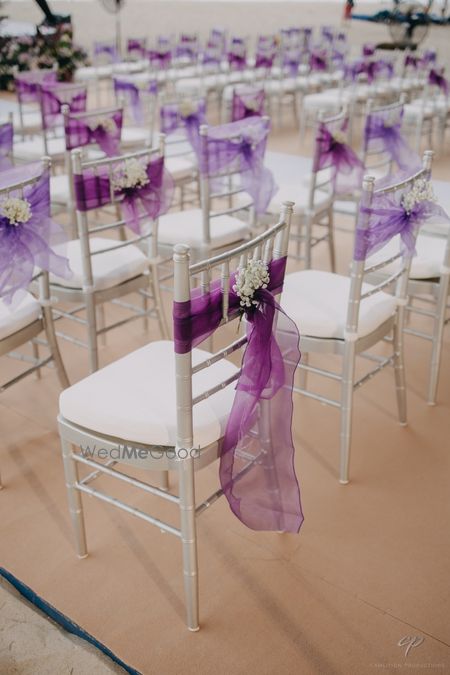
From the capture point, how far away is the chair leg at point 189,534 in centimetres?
161

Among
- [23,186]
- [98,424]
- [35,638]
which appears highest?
[23,186]

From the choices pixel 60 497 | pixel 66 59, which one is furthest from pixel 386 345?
pixel 66 59

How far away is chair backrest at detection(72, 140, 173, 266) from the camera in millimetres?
2334

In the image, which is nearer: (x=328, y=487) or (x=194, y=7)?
(x=328, y=487)

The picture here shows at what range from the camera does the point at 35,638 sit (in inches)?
67.4

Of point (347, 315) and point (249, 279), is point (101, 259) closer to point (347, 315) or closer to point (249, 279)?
point (347, 315)

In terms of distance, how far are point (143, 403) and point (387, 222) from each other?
37.9 inches

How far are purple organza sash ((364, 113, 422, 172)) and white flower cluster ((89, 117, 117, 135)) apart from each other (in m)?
1.30

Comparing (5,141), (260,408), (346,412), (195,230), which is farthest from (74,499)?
(5,141)

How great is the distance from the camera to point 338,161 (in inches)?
128

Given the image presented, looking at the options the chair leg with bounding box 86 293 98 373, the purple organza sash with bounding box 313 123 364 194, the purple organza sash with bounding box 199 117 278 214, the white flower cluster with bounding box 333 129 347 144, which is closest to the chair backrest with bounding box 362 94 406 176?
the purple organza sash with bounding box 313 123 364 194

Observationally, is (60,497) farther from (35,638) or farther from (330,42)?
(330,42)

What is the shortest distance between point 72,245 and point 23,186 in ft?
2.68

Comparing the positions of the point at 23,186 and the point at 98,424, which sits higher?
the point at 23,186
